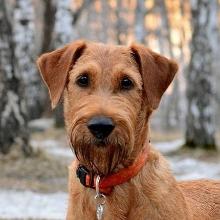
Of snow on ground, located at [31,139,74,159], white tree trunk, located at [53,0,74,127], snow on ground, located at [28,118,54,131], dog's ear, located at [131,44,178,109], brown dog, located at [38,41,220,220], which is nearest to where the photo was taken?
brown dog, located at [38,41,220,220]

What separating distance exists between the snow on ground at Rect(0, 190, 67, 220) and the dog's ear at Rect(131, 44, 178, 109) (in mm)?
3844

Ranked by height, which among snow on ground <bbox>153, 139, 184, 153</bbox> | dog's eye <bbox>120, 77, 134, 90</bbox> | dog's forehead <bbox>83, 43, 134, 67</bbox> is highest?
dog's forehead <bbox>83, 43, 134, 67</bbox>

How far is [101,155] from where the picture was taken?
439 centimetres

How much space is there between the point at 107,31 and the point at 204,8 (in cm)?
4278

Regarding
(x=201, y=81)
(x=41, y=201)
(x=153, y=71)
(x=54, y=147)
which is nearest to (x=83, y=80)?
(x=153, y=71)

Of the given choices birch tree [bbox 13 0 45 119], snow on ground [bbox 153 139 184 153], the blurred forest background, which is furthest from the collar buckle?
birch tree [bbox 13 0 45 119]

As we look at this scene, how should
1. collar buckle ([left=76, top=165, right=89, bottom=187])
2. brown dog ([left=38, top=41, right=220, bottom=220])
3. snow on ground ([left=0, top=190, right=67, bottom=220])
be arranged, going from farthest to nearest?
snow on ground ([left=0, top=190, right=67, bottom=220]) → collar buckle ([left=76, top=165, right=89, bottom=187]) → brown dog ([left=38, top=41, right=220, bottom=220])

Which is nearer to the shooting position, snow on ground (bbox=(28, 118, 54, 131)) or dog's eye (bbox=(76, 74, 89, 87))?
dog's eye (bbox=(76, 74, 89, 87))

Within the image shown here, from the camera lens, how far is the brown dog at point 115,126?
425 cm

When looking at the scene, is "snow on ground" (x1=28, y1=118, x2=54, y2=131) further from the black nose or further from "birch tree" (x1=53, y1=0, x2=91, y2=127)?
the black nose

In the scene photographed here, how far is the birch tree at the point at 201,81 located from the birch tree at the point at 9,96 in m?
4.89

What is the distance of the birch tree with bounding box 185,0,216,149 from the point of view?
15.1m

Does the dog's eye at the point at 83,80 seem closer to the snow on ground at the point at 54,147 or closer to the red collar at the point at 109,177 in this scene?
the red collar at the point at 109,177

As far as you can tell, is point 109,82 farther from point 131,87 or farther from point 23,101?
point 23,101
